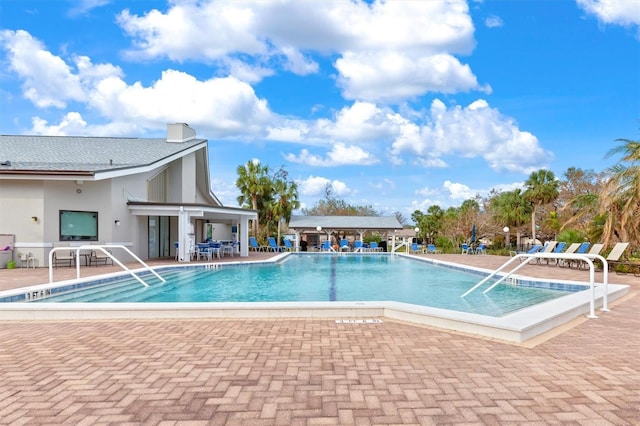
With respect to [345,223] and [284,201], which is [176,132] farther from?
[345,223]

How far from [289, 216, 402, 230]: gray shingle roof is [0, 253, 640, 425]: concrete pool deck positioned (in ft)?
85.9

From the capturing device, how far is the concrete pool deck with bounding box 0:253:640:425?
303cm

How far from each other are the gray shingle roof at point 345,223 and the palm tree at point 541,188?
475 inches

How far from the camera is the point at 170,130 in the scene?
22.5 meters

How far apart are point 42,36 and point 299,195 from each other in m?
19.5

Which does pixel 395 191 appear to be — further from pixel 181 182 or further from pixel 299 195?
pixel 181 182

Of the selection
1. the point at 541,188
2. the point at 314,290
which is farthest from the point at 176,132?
the point at 541,188

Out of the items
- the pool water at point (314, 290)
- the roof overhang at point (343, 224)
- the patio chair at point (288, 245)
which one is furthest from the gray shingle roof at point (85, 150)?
the roof overhang at point (343, 224)

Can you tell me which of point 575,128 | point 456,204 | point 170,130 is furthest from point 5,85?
point 456,204

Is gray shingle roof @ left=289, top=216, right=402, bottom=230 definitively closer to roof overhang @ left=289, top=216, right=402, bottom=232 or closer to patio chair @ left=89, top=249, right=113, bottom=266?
roof overhang @ left=289, top=216, right=402, bottom=232

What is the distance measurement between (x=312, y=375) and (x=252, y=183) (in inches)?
1147

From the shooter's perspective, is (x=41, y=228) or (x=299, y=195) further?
(x=299, y=195)

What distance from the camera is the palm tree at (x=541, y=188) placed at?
35.1m

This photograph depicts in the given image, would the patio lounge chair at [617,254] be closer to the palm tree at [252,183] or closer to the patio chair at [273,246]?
the patio chair at [273,246]
